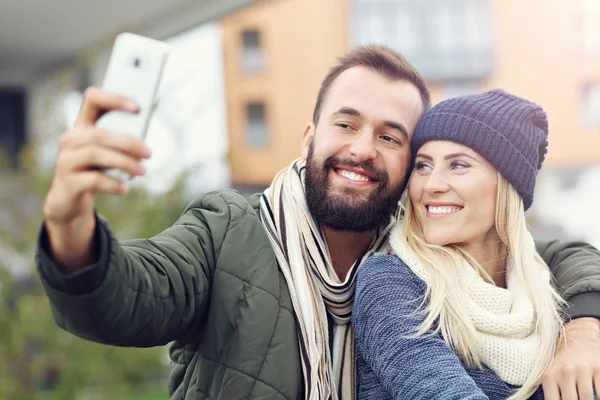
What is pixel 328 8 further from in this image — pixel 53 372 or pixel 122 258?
pixel 122 258

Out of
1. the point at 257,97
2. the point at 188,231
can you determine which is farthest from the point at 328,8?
the point at 188,231

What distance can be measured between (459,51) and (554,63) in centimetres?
145

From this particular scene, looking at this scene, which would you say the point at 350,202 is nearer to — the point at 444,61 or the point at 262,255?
the point at 262,255

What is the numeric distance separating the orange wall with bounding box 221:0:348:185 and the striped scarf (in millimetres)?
10195

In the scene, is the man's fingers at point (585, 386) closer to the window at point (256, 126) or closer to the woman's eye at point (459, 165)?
the woman's eye at point (459, 165)

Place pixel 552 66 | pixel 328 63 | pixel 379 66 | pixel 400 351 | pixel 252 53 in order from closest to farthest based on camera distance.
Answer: pixel 400 351 < pixel 379 66 < pixel 552 66 < pixel 328 63 < pixel 252 53

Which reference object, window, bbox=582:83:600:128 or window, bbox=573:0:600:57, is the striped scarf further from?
window, bbox=573:0:600:57

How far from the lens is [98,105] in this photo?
3.21ft

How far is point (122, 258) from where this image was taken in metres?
1.13

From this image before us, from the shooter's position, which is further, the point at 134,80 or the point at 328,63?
the point at 328,63

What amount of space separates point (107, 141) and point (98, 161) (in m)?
0.03

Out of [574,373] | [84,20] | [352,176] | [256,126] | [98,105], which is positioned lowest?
[256,126]

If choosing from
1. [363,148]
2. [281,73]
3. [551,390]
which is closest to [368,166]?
[363,148]

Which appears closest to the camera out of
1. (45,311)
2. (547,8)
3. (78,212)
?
(78,212)
